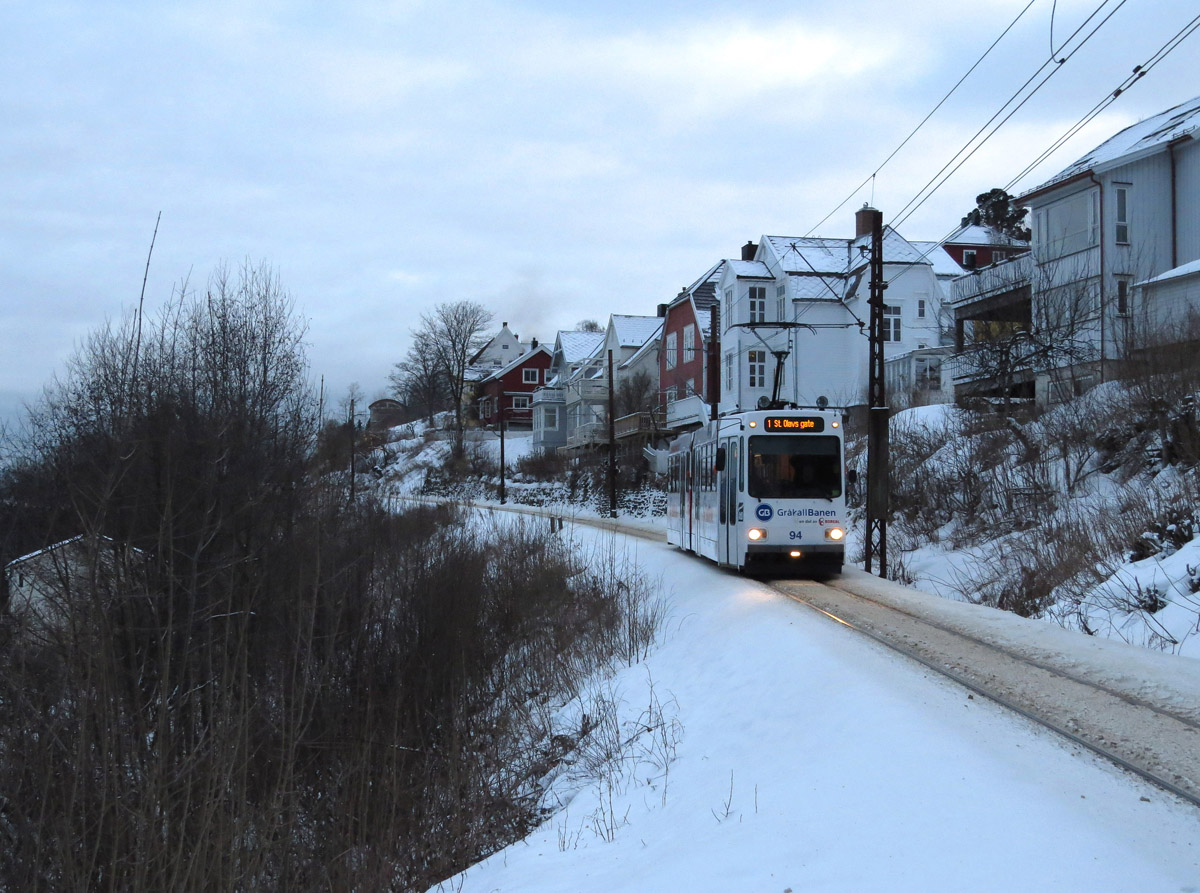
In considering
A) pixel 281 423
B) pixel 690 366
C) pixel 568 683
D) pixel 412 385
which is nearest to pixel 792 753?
pixel 568 683

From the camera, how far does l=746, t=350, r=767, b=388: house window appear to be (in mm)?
50750

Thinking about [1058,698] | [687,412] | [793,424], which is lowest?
[1058,698]

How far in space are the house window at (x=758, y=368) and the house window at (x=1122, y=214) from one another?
1979 centimetres

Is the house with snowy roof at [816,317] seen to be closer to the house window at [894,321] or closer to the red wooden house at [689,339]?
the house window at [894,321]

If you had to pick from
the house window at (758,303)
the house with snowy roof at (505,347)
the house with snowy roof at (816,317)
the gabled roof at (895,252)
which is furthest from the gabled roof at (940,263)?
the house with snowy roof at (505,347)

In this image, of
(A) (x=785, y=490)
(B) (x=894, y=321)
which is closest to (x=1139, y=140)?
(B) (x=894, y=321)

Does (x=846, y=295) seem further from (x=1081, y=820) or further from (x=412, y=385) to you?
(x=412, y=385)

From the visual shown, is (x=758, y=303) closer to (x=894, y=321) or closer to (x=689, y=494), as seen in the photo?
(x=894, y=321)

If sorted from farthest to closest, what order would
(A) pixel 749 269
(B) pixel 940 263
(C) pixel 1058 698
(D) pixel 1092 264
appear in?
(B) pixel 940 263 < (A) pixel 749 269 < (D) pixel 1092 264 < (C) pixel 1058 698

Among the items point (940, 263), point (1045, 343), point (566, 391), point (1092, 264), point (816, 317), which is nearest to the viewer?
point (1045, 343)

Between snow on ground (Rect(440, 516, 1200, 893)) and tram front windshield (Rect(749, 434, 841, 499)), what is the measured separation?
7204 millimetres

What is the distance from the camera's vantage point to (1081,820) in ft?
18.8

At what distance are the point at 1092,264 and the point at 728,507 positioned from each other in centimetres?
2048

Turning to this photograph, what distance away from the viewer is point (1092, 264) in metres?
33.2
